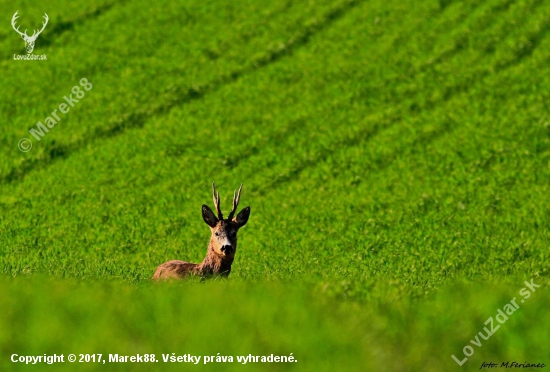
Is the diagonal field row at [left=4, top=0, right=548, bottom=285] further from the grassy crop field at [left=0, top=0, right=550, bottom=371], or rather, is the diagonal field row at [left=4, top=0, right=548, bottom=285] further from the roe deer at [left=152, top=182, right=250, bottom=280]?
the roe deer at [left=152, top=182, right=250, bottom=280]

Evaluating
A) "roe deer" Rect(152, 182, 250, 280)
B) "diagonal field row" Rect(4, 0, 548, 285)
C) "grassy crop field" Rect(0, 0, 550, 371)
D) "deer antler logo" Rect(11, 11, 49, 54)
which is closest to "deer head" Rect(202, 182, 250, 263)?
"roe deer" Rect(152, 182, 250, 280)

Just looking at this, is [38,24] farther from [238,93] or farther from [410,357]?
[410,357]

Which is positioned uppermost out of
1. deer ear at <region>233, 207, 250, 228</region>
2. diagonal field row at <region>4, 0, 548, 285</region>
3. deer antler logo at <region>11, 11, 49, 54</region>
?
deer antler logo at <region>11, 11, 49, 54</region>

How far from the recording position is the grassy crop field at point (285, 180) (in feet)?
27.5

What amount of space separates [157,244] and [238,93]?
452 inches

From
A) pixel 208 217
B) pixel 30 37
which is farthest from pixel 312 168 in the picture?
pixel 30 37

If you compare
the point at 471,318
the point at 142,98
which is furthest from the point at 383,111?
the point at 471,318

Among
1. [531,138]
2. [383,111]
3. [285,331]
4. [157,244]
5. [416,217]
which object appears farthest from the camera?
[383,111]

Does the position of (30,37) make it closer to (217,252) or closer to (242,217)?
(242,217)

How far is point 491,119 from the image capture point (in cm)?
2822

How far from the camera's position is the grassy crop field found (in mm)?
8383

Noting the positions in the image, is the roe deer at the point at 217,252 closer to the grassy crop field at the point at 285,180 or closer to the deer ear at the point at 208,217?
the deer ear at the point at 208,217

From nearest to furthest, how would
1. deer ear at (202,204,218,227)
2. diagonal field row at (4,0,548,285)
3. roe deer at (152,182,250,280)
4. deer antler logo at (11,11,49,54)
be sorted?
roe deer at (152,182,250,280)
deer ear at (202,204,218,227)
diagonal field row at (4,0,548,285)
deer antler logo at (11,11,49,54)

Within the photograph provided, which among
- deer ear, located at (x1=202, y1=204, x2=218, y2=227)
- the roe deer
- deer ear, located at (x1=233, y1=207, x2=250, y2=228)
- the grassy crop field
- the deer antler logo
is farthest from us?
the deer antler logo
